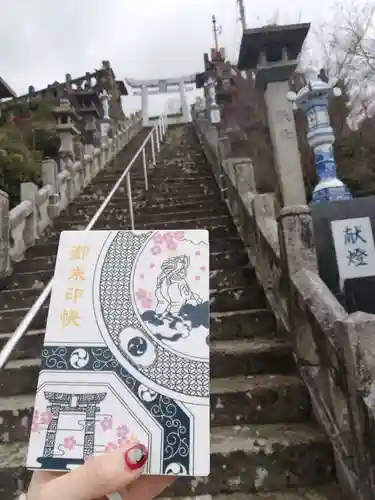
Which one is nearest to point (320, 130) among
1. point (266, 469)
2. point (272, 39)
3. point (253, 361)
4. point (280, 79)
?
point (280, 79)

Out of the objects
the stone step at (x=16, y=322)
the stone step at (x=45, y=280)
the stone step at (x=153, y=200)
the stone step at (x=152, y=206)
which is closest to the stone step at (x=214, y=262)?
the stone step at (x=45, y=280)

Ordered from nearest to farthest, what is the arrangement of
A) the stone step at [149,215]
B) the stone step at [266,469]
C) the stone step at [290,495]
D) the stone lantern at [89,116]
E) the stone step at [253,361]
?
the stone step at [290,495], the stone step at [266,469], the stone step at [253,361], the stone step at [149,215], the stone lantern at [89,116]

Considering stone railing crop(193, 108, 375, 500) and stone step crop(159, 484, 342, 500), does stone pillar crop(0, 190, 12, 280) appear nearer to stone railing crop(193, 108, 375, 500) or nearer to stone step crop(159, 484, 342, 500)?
stone railing crop(193, 108, 375, 500)

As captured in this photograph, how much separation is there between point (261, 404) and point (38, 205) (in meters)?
5.07

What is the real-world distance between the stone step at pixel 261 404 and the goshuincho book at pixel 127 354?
6.49ft

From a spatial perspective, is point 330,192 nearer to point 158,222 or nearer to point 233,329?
point 158,222

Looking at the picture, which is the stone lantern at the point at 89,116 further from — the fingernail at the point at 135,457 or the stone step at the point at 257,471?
the fingernail at the point at 135,457

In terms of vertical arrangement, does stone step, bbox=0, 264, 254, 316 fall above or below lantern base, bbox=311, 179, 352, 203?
below

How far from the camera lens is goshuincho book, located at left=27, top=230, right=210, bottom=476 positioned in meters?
1.21

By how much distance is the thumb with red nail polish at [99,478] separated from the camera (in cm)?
109

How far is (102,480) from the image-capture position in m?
1.08

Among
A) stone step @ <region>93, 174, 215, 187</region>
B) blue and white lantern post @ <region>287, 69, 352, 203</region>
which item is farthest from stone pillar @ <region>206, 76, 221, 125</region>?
blue and white lantern post @ <region>287, 69, 352, 203</region>

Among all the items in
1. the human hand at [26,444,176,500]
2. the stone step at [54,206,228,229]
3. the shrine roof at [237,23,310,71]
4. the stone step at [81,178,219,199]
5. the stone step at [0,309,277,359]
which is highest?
the shrine roof at [237,23,310,71]

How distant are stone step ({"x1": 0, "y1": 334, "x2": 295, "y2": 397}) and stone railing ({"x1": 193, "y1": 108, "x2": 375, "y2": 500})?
0.47 feet
